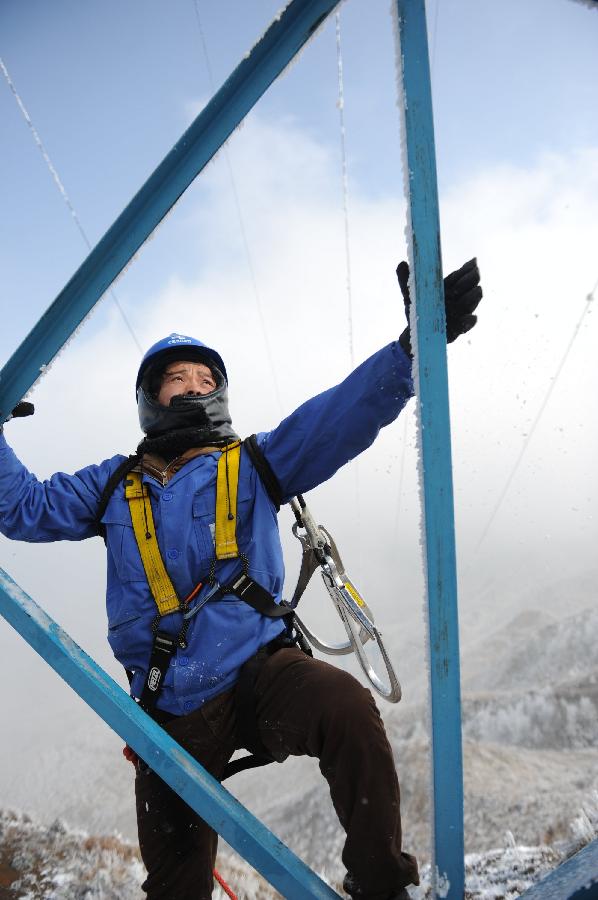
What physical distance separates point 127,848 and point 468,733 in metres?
5.62

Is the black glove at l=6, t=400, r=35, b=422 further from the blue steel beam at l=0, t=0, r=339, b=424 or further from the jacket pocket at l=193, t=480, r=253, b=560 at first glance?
the jacket pocket at l=193, t=480, r=253, b=560

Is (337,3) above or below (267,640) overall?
above

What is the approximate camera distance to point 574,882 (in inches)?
47.7

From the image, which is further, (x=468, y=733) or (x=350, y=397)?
(x=468, y=733)

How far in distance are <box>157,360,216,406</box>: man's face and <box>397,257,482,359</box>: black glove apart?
1381 mm

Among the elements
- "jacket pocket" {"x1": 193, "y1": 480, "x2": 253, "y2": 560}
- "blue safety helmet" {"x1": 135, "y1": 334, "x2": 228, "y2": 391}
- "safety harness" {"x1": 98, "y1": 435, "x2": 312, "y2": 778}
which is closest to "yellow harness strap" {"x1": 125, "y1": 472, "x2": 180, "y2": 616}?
"safety harness" {"x1": 98, "y1": 435, "x2": 312, "y2": 778}

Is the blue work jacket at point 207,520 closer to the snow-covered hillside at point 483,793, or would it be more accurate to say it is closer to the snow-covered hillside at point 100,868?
the snow-covered hillside at point 483,793

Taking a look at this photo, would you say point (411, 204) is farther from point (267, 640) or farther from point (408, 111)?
point (267, 640)

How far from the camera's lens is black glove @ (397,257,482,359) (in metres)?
1.75

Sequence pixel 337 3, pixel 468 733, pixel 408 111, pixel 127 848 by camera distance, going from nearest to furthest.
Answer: pixel 408 111 → pixel 337 3 → pixel 127 848 → pixel 468 733

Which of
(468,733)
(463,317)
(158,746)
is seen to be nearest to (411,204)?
(463,317)

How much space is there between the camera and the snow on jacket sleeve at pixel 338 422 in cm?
206

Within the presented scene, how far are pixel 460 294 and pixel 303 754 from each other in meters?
1.67

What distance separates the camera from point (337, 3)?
145 cm
